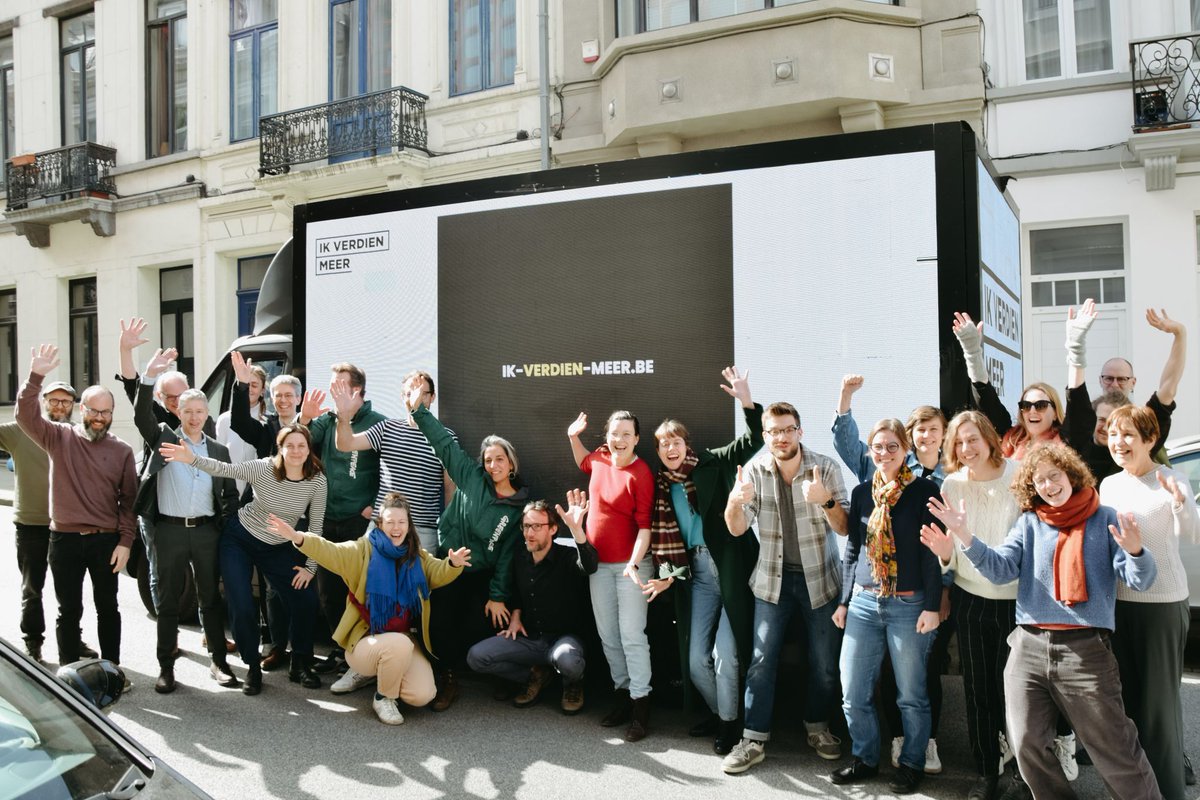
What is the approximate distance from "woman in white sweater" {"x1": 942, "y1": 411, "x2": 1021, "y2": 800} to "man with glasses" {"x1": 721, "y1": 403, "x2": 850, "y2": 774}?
0.61m

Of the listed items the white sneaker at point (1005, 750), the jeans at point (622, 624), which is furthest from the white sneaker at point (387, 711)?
the white sneaker at point (1005, 750)

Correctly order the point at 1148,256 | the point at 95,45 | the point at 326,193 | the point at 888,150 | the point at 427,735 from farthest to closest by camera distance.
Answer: the point at 95,45 → the point at 326,193 → the point at 1148,256 → the point at 427,735 → the point at 888,150

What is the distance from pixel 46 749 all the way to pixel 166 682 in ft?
13.4

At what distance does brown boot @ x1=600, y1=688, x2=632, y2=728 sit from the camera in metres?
5.58

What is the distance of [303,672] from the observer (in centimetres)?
642

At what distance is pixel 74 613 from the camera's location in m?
6.30

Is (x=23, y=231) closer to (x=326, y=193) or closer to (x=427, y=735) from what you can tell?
(x=326, y=193)

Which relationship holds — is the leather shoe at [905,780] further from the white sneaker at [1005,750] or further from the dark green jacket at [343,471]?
the dark green jacket at [343,471]

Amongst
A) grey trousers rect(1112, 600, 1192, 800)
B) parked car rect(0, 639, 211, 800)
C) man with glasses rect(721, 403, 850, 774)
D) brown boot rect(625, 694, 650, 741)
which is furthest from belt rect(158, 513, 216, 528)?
grey trousers rect(1112, 600, 1192, 800)

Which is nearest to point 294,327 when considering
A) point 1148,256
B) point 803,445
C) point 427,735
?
point 427,735

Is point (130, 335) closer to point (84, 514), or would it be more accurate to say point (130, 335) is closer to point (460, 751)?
point (84, 514)

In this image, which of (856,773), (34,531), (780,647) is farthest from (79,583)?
(856,773)

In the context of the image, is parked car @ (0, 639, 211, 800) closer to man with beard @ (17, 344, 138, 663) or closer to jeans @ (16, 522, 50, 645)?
man with beard @ (17, 344, 138, 663)

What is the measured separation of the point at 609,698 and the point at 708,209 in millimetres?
2979
